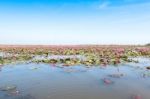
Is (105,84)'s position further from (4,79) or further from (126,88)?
(4,79)

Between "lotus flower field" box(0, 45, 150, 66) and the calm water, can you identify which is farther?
"lotus flower field" box(0, 45, 150, 66)

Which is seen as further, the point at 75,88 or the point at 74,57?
the point at 74,57

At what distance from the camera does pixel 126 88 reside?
425 inches

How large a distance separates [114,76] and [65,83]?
349 cm

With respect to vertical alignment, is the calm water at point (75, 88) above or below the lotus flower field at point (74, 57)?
below

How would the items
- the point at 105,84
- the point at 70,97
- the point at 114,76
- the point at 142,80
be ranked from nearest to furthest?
the point at 70,97 → the point at 105,84 → the point at 142,80 → the point at 114,76

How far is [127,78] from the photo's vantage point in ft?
43.8

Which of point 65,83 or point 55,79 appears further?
point 55,79

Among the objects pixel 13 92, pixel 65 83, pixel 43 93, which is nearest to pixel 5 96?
pixel 13 92

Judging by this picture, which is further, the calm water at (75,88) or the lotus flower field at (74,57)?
the lotus flower field at (74,57)

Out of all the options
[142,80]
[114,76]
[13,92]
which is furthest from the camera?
[114,76]

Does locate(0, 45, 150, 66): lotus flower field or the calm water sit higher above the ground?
locate(0, 45, 150, 66): lotus flower field

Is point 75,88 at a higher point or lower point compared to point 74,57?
lower

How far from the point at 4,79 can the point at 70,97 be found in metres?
5.31
